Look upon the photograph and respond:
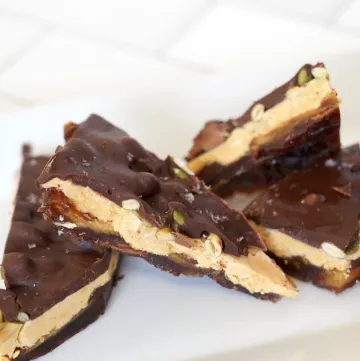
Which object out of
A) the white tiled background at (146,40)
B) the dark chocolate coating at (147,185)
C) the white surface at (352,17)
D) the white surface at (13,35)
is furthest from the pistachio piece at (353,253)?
the white surface at (13,35)

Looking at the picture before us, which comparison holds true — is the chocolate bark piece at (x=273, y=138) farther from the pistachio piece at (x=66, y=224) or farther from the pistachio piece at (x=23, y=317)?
the pistachio piece at (x=23, y=317)

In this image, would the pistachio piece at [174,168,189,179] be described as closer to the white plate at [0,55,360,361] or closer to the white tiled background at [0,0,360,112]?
the white plate at [0,55,360,361]

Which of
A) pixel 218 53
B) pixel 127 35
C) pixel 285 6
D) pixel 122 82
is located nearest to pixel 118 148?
pixel 122 82

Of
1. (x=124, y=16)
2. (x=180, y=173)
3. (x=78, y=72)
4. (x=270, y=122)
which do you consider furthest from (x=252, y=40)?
(x=180, y=173)

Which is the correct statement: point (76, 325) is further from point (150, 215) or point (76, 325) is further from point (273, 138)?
point (273, 138)

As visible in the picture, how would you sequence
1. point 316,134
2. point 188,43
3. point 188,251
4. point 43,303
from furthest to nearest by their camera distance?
point 188,43 < point 316,134 < point 188,251 < point 43,303

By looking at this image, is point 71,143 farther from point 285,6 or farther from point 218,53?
point 285,6

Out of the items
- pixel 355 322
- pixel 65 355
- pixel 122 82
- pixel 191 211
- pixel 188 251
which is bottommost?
pixel 65 355
